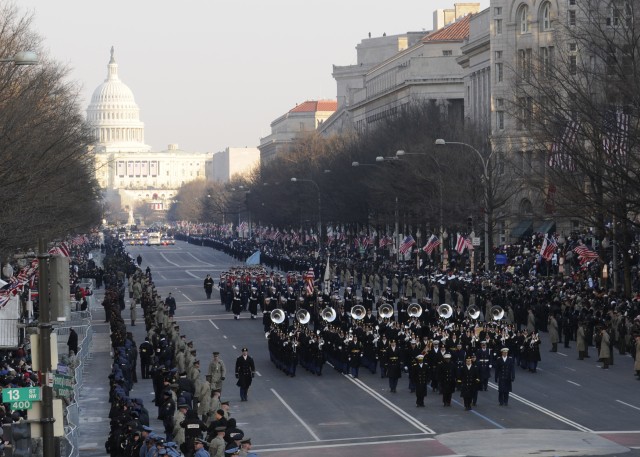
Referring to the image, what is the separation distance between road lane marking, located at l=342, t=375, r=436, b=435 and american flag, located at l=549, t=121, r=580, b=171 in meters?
12.7

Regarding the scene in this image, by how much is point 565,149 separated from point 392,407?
58.7 ft

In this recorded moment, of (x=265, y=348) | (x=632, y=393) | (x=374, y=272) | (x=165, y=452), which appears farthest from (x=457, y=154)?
(x=165, y=452)

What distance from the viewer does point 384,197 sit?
3413 inches

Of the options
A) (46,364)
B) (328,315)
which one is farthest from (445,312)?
(46,364)

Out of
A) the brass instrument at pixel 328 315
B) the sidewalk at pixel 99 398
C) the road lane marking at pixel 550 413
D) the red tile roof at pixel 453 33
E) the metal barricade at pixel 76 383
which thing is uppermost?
the red tile roof at pixel 453 33

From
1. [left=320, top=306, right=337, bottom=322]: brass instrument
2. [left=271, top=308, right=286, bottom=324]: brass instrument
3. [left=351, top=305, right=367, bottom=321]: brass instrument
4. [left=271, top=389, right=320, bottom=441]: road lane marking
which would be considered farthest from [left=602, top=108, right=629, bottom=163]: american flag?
[left=271, top=389, right=320, bottom=441]: road lane marking

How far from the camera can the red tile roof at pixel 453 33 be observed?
126m

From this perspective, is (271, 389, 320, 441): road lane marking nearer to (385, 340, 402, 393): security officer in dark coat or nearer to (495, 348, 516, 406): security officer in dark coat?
(385, 340, 402, 393): security officer in dark coat

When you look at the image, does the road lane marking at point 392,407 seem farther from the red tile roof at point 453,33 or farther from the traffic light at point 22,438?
the red tile roof at point 453,33

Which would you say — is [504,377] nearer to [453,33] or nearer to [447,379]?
[447,379]

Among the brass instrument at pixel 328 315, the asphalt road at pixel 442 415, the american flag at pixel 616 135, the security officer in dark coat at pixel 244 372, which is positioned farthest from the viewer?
the brass instrument at pixel 328 315

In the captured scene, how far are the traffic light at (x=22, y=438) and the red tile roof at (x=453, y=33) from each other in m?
110

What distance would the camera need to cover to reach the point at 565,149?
158 feet

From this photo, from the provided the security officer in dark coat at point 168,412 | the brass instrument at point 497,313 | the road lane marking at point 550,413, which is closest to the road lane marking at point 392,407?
the road lane marking at point 550,413
